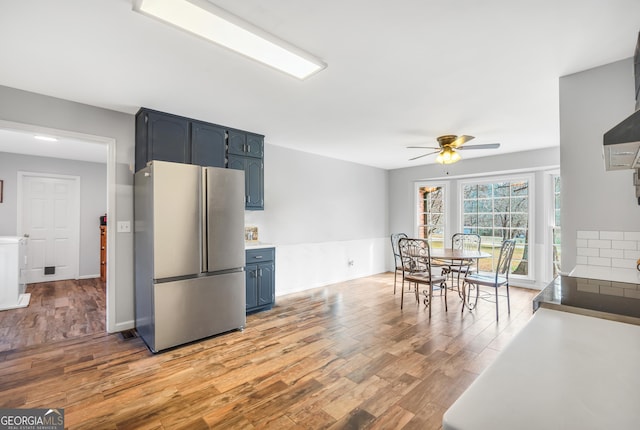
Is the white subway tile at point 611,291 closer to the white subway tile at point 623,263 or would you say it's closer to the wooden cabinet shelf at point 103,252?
the white subway tile at point 623,263

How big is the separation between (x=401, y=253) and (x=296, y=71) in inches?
113

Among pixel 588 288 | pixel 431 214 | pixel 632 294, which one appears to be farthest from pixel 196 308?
pixel 431 214

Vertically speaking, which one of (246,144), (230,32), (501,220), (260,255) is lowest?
(260,255)

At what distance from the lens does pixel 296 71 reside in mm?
2248

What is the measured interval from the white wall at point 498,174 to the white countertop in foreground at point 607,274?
330 cm

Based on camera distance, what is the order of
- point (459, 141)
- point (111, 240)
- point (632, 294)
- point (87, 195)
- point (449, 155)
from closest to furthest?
point (632, 294)
point (111, 240)
point (459, 141)
point (449, 155)
point (87, 195)

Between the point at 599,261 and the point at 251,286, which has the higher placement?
the point at 599,261

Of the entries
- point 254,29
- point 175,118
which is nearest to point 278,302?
point 175,118

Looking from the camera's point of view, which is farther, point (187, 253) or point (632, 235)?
point (187, 253)

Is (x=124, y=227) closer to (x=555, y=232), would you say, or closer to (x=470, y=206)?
(x=470, y=206)

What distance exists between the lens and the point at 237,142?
3.74 m

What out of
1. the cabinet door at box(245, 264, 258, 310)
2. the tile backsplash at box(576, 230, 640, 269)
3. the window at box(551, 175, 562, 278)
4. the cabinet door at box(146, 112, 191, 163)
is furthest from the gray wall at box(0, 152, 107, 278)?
the window at box(551, 175, 562, 278)

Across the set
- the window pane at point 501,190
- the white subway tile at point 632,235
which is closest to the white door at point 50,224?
the white subway tile at point 632,235

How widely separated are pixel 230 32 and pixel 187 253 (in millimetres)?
1923
